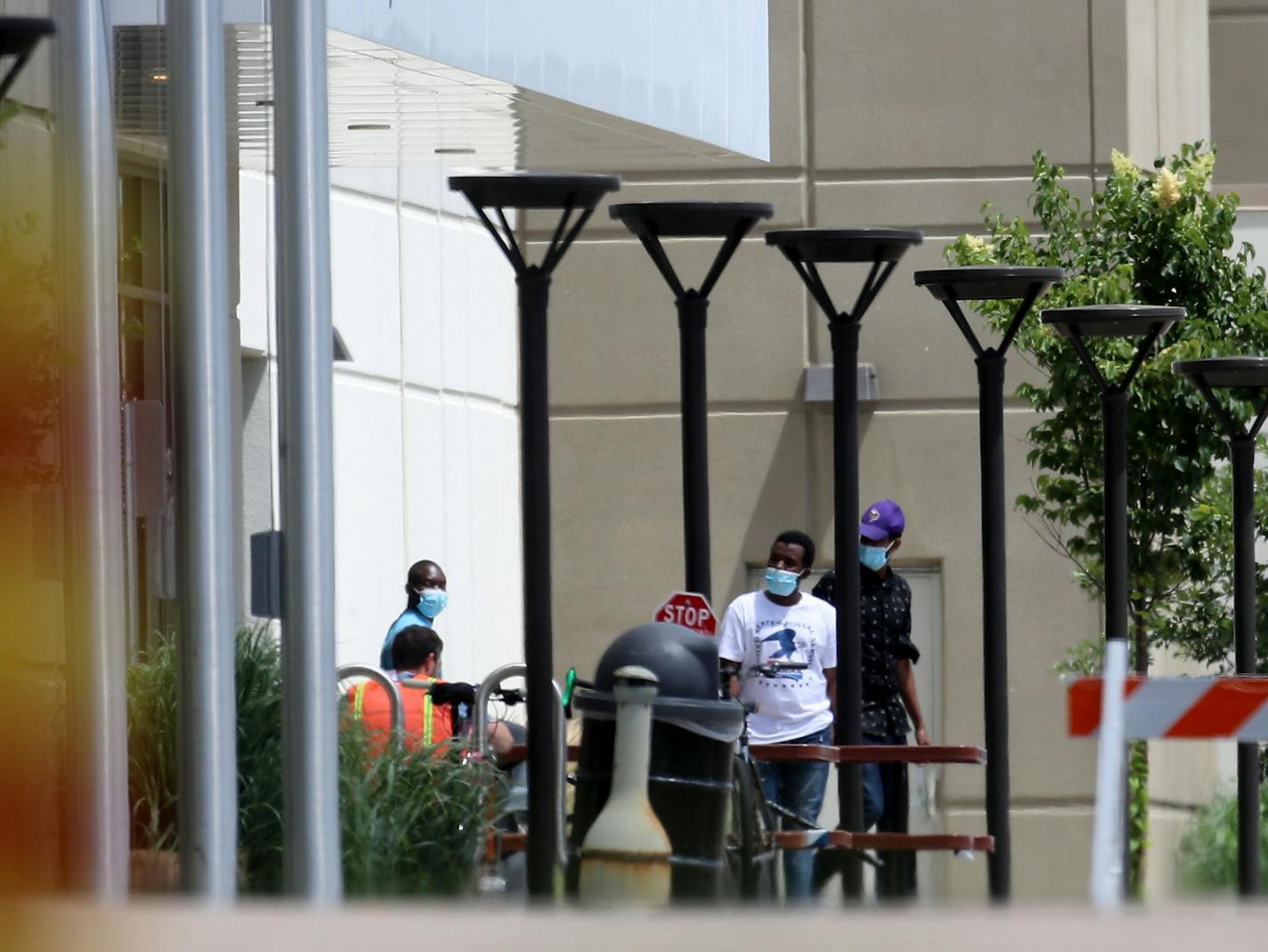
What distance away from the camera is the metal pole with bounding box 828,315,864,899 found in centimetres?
968

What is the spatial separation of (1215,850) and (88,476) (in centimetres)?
799

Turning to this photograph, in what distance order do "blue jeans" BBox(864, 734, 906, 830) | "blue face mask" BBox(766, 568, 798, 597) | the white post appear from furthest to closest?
"blue face mask" BBox(766, 568, 798, 597) → "blue jeans" BBox(864, 734, 906, 830) → the white post

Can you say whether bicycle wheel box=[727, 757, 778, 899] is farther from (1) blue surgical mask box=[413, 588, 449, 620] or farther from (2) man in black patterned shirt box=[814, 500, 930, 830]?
(1) blue surgical mask box=[413, 588, 449, 620]

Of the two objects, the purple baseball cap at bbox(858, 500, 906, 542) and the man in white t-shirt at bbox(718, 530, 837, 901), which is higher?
the purple baseball cap at bbox(858, 500, 906, 542)

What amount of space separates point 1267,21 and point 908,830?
12.6 meters

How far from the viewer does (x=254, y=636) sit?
897 centimetres

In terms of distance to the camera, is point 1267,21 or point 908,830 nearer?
point 908,830

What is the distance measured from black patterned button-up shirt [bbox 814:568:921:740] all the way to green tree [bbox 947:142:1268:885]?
346cm

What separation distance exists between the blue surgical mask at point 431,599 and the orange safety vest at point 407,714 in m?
1.84

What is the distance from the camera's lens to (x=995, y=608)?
10.5 meters

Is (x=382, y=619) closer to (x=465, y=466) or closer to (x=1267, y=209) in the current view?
(x=465, y=466)

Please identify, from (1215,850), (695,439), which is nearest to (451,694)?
(695,439)

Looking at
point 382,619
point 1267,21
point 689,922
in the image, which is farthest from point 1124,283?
point 689,922

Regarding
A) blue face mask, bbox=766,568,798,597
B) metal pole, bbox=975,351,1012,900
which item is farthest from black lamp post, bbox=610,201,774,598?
metal pole, bbox=975,351,1012,900
